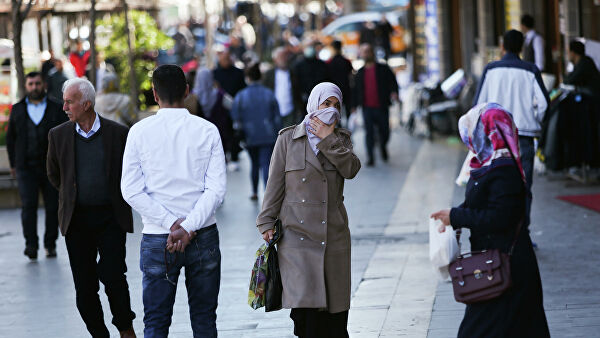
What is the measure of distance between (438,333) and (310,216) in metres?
1.55

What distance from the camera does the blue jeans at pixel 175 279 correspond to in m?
5.55

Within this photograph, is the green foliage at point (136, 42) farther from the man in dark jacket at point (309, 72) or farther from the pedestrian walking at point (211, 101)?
the pedestrian walking at point (211, 101)

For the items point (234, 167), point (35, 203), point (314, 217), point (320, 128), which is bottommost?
point (234, 167)

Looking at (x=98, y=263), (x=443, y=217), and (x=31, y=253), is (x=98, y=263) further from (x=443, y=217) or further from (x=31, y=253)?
(x=31, y=253)

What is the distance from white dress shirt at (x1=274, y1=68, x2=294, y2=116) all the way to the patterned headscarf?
10.6 metres

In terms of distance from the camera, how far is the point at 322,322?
570 centimetres

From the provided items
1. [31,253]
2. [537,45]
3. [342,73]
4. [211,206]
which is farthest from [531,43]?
[211,206]

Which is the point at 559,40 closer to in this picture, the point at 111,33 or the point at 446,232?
the point at 111,33

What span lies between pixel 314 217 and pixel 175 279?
0.77 meters

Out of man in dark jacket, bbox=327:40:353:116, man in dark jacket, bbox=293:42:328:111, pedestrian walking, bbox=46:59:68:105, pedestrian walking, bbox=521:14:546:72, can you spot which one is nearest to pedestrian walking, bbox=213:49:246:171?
man in dark jacket, bbox=293:42:328:111

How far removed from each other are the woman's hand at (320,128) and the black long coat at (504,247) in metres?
0.88

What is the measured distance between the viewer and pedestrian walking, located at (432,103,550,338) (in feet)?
16.2

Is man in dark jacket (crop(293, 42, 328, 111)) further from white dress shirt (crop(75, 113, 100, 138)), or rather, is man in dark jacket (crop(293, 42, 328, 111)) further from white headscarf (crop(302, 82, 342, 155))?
white headscarf (crop(302, 82, 342, 155))

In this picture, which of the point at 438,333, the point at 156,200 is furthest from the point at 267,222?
the point at 438,333
